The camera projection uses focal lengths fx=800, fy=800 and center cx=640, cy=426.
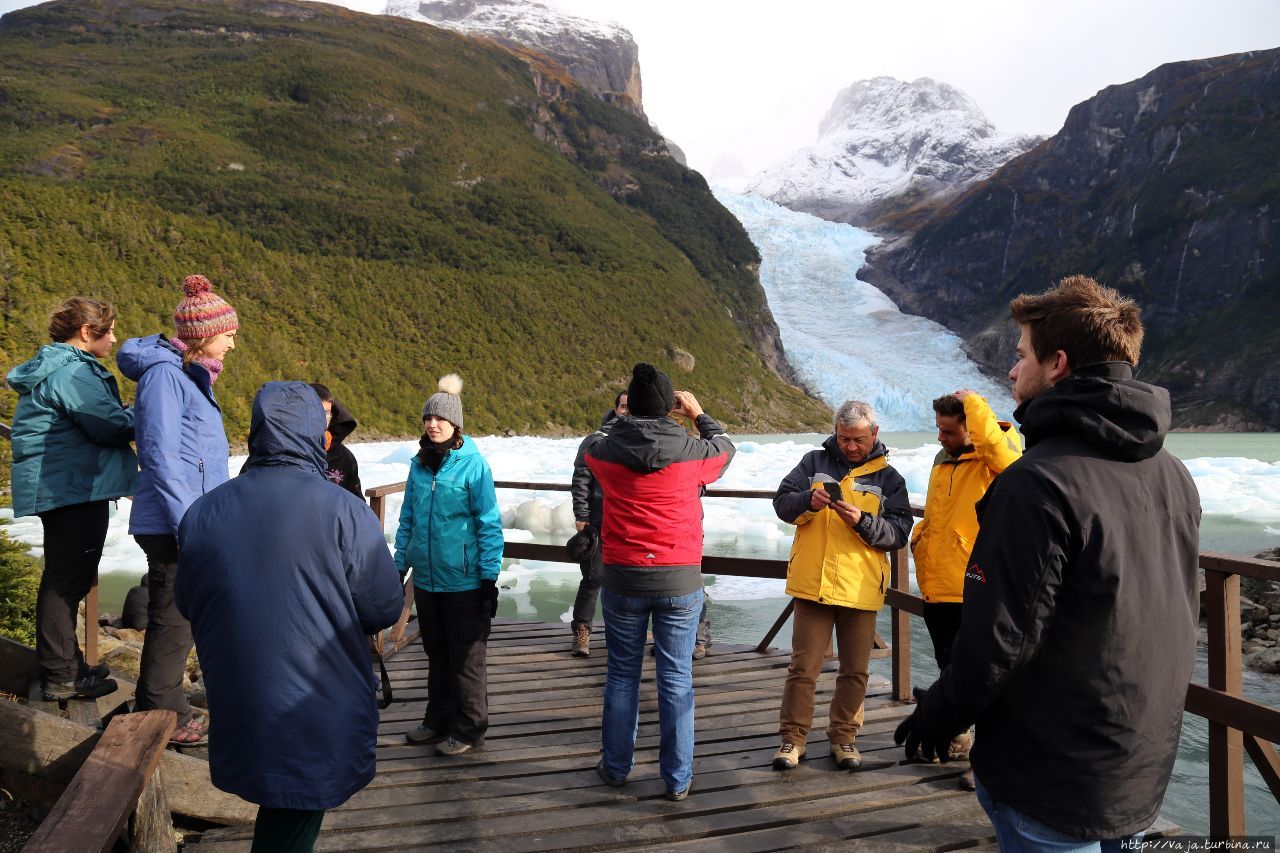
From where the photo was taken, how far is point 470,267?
49344mm

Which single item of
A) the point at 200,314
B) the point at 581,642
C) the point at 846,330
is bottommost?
the point at 581,642

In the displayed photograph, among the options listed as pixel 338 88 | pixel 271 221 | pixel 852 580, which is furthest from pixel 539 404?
pixel 852 580

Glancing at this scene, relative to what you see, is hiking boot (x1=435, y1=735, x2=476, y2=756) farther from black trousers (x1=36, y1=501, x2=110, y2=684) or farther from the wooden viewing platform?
black trousers (x1=36, y1=501, x2=110, y2=684)

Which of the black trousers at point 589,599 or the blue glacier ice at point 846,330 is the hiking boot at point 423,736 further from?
the blue glacier ice at point 846,330

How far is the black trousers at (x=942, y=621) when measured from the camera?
131 inches

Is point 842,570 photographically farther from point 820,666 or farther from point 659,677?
point 659,677

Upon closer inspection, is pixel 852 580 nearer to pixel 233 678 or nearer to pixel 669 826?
pixel 669 826

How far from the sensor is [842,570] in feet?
10.9

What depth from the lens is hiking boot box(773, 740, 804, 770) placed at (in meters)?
3.36

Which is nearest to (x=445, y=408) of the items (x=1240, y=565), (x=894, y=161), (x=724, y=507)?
(x=1240, y=565)

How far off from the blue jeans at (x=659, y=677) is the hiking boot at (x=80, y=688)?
6.73 ft

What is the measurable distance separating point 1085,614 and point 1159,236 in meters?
86.1

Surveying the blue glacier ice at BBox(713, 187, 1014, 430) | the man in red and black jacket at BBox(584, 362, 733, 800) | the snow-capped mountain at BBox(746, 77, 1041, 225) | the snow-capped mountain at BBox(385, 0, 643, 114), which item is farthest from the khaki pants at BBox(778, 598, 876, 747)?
the snow-capped mountain at BBox(746, 77, 1041, 225)

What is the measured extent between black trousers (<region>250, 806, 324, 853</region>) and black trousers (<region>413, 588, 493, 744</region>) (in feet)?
4.91
